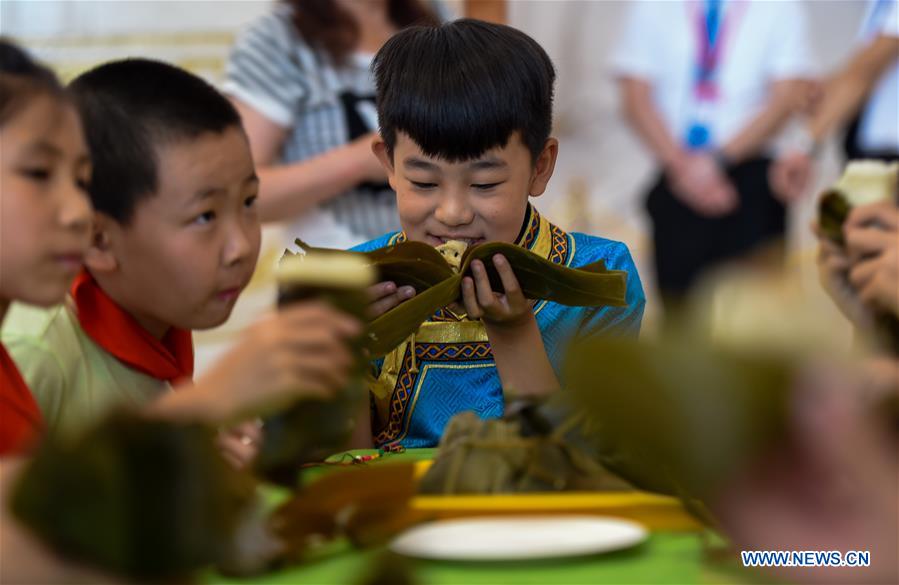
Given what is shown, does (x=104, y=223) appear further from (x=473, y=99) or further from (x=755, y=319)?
(x=755, y=319)

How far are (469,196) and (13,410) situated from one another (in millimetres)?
754

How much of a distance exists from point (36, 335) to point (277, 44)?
1118mm

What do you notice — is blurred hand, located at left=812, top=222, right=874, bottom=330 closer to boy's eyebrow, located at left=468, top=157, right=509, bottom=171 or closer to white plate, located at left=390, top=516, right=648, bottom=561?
boy's eyebrow, located at left=468, top=157, right=509, bottom=171

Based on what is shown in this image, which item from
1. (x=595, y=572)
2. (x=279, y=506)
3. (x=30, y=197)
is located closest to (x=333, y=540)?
(x=279, y=506)

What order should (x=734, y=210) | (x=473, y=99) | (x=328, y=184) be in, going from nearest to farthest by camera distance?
(x=473, y=99), (x=328, y=184), (x=734, y=210)

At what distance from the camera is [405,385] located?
1.73 metres

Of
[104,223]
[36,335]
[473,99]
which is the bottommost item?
[36,335]

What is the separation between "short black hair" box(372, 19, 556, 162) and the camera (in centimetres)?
168

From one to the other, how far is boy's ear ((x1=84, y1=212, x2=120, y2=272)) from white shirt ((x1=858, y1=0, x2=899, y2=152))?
2.41m

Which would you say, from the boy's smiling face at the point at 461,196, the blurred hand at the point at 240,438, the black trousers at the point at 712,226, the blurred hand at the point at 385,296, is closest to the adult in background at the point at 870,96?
the black trousers at the point at 712,226

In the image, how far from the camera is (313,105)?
2318 mm

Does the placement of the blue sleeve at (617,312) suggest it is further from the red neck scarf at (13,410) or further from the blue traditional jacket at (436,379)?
the red neck scarf at (13,410)

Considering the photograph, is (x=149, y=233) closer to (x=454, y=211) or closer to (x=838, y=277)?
(x=454, y=211)

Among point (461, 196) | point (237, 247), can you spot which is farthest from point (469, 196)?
point (237, 247)
